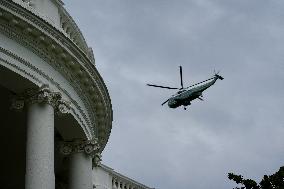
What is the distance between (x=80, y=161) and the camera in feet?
130

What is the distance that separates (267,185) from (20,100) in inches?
476

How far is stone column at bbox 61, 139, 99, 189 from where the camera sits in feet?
129

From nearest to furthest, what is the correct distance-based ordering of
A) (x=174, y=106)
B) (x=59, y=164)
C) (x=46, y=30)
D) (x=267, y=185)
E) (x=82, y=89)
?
(x=267, y=185) < (x=46, y=30) < (x=82, y=89) < (x=59, y=164) < (x=174, y=106)

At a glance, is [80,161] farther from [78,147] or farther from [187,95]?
[187,95]

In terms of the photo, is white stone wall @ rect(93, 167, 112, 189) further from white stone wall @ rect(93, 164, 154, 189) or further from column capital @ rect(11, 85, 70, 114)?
column capital @ rect(11, 85, 70, 114)

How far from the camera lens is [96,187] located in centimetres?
4516

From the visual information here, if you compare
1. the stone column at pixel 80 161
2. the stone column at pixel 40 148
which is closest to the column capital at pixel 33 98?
the stone column at pixel 40 148

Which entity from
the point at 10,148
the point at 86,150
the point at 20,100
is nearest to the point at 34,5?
the point at 20,100

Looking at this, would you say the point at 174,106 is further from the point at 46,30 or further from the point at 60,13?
the point at 46,30

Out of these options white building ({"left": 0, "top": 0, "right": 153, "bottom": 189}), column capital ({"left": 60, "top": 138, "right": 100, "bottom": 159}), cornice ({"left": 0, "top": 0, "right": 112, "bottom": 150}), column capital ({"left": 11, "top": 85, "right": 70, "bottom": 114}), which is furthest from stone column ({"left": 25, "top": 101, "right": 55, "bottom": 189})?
column capital ({"left": 60, "top": 138, "right": 100, "bottom": 159})

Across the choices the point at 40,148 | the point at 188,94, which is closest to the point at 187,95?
the point at 188,94

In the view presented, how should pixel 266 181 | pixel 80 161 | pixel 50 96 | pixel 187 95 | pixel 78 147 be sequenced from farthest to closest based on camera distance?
pixel 187 95, pixel 78 147, pixel 80 161, pixel 50 96, pixel 266 181

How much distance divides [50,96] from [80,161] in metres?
5.24

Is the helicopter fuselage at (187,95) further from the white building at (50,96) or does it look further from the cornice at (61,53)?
the cornice at (61,53)
